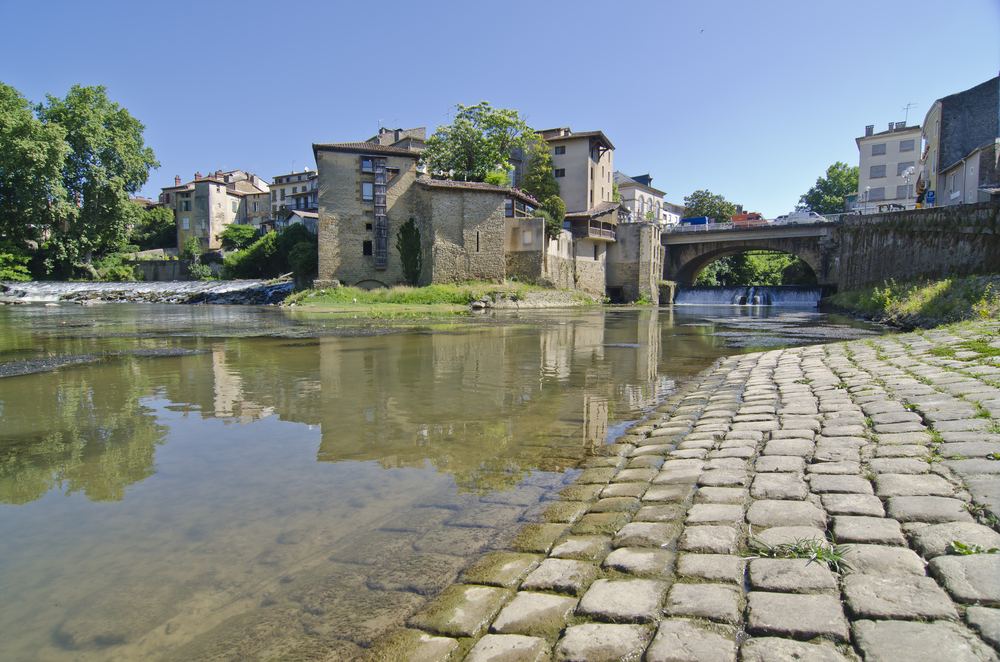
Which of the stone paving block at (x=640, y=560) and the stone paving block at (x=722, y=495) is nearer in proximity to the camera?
the stone paving block at (x=640, y=560)

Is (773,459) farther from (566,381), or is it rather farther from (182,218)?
(182,218)

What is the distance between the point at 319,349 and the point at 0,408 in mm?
5945

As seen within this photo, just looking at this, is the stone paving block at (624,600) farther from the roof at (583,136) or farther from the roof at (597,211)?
the roof at (583,136)

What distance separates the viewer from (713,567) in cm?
243

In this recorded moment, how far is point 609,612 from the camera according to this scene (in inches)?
85.5

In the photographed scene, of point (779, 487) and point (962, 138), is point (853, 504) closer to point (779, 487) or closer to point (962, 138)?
point (779, 487)

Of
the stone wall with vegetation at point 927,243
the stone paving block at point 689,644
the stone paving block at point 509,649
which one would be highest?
the stone wall with vegetation at point 927,243

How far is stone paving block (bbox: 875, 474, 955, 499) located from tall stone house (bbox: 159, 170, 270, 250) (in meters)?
75.5

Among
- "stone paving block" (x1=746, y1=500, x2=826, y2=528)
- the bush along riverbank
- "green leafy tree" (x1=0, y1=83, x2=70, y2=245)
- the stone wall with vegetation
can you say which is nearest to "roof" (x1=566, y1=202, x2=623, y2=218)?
the stone wall with vegetation

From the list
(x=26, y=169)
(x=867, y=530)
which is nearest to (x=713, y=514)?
(x=867, y=530)

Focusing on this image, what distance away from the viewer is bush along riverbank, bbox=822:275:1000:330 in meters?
11.3

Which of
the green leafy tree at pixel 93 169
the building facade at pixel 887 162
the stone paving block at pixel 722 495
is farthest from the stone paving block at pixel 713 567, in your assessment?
the building facade at pixel 887 162

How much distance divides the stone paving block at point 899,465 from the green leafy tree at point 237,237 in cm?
6912

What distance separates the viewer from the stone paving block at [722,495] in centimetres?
319
